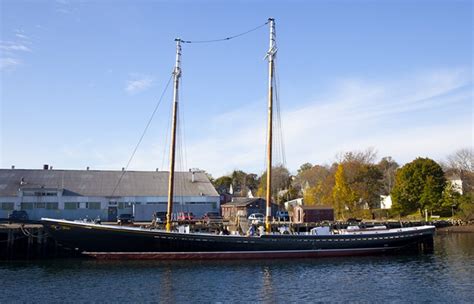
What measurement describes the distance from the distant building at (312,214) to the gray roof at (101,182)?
499 inches

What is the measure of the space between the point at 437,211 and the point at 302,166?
2540 inches

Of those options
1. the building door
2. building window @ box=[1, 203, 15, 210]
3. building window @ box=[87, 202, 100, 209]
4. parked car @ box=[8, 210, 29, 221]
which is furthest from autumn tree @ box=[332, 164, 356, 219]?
building window @ box=[1, 203, 15, 210]

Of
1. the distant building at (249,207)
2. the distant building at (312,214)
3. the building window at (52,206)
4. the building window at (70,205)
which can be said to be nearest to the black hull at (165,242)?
the building window at (52,206)

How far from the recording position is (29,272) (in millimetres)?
30594

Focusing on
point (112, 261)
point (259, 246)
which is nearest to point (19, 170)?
point (112, 261)

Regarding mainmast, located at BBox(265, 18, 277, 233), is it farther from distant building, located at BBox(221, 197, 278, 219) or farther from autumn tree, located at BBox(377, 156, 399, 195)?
autumn tree, located at BBox(377, 156, 399, 195)

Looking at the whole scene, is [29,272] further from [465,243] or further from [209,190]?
[465,243]

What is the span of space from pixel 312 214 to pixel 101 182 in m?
31.3

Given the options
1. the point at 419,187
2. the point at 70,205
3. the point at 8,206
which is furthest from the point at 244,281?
the point at 419,187

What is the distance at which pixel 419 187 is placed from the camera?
75.8 meters

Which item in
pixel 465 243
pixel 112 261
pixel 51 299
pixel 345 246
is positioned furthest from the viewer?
pixel 465 243

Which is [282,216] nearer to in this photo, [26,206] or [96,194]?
[96,194]

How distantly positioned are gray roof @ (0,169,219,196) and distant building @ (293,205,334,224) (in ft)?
41.6

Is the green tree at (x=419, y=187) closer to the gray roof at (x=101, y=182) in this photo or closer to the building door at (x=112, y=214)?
the gray roof at (x=101, y=182)
